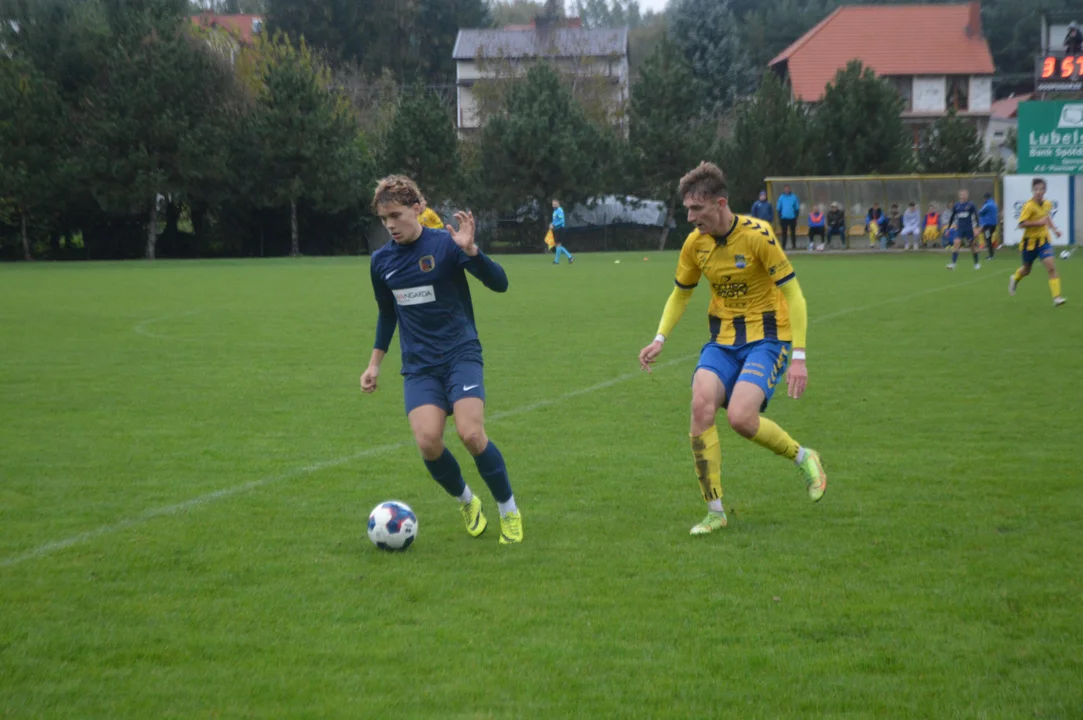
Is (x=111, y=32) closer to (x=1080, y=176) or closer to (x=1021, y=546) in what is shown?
(x=1080, y=176)

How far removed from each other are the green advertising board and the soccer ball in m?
34.1

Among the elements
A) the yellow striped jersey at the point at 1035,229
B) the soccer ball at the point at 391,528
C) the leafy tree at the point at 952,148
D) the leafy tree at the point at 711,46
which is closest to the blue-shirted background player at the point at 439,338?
the soccer ball at the point at 391,528

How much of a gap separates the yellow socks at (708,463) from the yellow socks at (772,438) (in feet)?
0.81

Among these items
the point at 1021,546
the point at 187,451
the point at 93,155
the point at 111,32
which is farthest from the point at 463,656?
the point at 111,32

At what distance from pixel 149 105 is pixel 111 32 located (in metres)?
3.60

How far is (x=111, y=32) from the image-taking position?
4541 cm

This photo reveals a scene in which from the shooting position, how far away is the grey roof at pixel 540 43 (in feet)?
218

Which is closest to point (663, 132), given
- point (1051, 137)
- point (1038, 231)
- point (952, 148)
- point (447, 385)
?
point (952, 148)

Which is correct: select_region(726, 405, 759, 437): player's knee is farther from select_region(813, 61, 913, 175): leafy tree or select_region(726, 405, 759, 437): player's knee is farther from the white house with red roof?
the white house with red roof

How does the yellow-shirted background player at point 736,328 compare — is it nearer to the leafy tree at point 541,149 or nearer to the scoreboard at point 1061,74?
the scoreboard at point 1061,74

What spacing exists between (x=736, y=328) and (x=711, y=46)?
65.5 metres

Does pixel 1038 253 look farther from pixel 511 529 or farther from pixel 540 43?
pixel 540 43

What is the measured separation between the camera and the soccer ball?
6.00m

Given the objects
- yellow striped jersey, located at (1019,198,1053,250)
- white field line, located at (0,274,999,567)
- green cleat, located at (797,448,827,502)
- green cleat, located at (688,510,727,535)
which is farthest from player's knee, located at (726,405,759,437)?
yellow striped jersey, located at (1019,198,1053,250)
